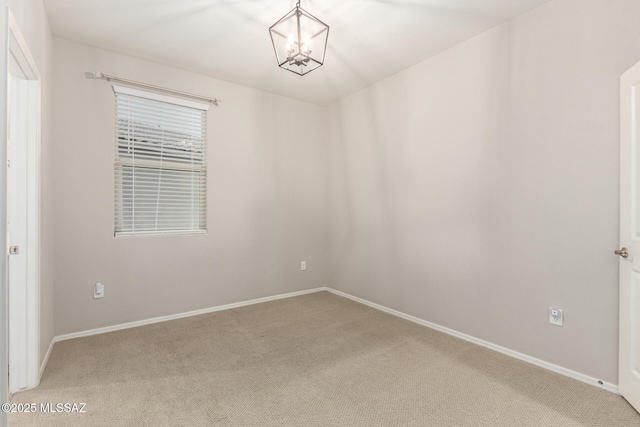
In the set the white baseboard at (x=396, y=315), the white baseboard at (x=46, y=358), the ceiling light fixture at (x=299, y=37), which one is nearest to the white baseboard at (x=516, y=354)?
the white baseboard at (x=396, y=315)

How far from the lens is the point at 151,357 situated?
249 centimetres

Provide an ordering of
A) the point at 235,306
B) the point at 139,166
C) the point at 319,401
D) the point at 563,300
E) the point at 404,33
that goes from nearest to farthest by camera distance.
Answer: the point at 319,401
the point at 563,300
the point at 404,33
the point at 139,166
the point at 235,306

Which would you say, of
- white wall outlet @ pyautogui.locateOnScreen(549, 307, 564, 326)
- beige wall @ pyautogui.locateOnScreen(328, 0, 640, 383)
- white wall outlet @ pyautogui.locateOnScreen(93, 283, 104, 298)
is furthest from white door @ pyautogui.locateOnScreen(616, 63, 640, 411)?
white wall outlet @ pyautogui.locateOnScreen(93, 283, 104, 298)

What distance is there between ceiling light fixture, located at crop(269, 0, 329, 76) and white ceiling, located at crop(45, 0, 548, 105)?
0.30 feet

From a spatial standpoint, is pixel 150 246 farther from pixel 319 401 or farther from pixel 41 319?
pixel 319 401

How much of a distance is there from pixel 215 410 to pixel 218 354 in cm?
75

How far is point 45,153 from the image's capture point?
2.43 m

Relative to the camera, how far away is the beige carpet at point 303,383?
69.6 inches

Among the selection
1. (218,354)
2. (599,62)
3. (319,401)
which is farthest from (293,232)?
(599,62)

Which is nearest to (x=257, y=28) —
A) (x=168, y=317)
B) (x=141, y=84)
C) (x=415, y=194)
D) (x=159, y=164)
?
(x=141, y=84)

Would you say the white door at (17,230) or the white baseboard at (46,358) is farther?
the white baseboard at (46,358)

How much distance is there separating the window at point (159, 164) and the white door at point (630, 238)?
11.8 feet

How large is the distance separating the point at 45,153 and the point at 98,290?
131 centimetres

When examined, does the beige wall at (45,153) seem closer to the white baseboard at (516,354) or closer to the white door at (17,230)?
the white door at (17,230)
